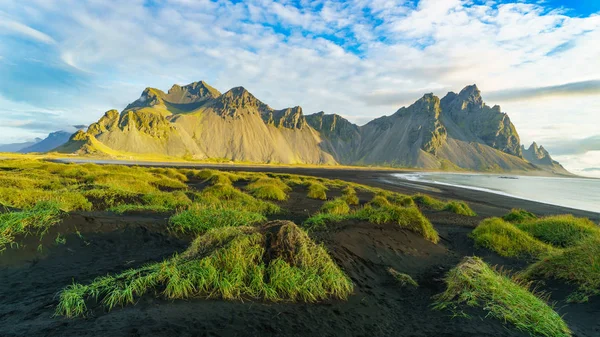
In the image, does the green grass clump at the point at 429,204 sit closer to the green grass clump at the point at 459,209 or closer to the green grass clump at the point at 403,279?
the green grass clump at the point at 459,209

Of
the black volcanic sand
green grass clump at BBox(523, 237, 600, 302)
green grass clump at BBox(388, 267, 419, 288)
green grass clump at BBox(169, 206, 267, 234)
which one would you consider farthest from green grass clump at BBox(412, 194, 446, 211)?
green grass clump at BBox(169, 206, 267, 234)

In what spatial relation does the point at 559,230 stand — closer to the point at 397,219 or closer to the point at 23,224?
the point at 397,219

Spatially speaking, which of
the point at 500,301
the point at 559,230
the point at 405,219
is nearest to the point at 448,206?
the point at 559,230

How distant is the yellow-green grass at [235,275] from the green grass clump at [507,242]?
10.2 metres

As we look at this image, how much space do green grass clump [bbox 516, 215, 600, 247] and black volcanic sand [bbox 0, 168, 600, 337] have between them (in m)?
5.52

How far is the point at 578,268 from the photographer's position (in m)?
8.34

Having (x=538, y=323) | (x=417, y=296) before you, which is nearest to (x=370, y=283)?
(x=417, y=296)

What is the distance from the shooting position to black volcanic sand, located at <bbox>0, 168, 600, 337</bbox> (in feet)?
15.5

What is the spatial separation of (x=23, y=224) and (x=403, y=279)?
443 inches

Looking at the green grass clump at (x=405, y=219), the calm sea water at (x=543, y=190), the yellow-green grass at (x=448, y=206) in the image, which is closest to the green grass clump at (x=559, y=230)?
the yellow-green grass at (x=448, y=206)

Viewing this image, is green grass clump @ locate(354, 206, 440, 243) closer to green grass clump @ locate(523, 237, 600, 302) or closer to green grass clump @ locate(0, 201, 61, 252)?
green grass clump @ locate(523, 237, 600, 302)

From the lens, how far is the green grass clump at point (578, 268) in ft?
24.9

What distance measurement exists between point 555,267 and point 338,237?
689 centimetres

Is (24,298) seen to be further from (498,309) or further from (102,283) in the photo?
(498,309)
